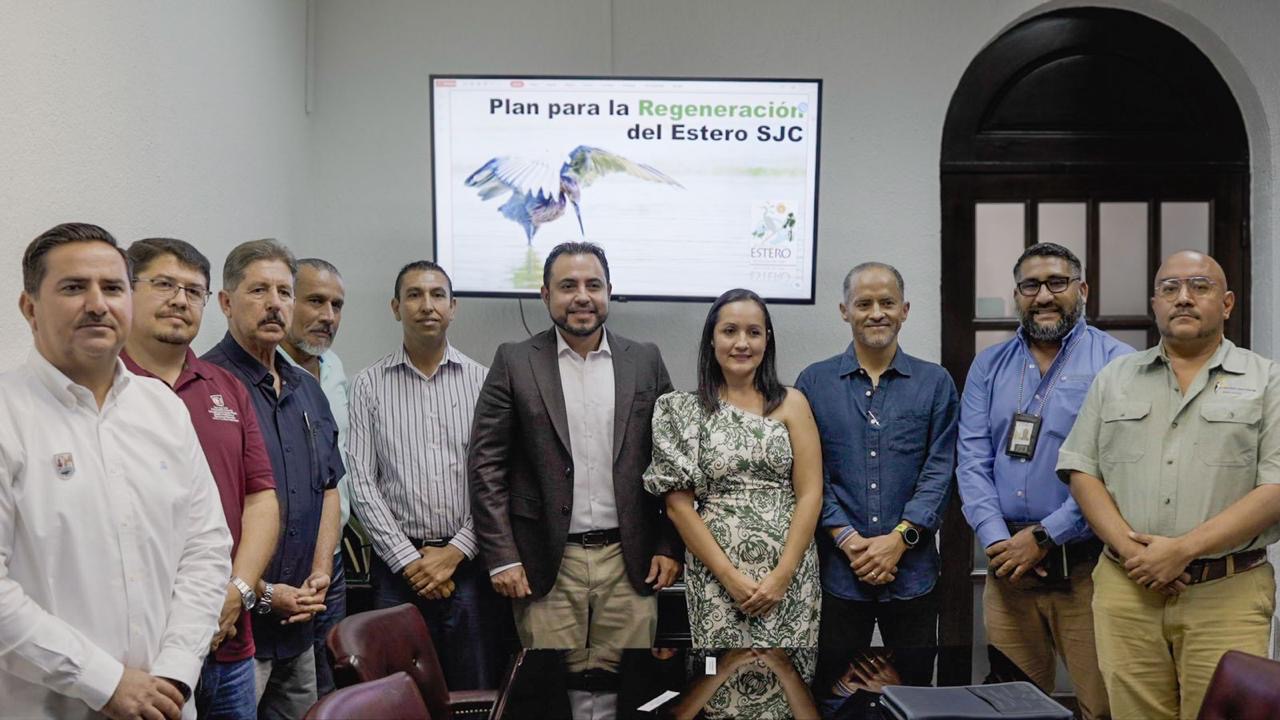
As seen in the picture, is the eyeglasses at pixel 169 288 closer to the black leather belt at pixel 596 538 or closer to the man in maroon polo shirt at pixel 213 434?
the man in maroon polo shirt at pixel 213 434

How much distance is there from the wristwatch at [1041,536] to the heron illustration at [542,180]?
204cm

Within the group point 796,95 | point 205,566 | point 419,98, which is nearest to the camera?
point 205,566

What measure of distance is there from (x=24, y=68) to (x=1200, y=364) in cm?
329

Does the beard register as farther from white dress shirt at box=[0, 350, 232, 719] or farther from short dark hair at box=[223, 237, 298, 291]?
white dress shirt at box=[0, 350, 232, 719]

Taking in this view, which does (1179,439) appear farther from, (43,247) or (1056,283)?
(43,247)

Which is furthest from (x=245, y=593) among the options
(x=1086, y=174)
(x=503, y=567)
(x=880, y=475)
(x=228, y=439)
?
(x=1086, y=174)

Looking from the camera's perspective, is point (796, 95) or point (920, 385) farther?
point (796, 95)

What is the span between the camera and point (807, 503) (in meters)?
2.99

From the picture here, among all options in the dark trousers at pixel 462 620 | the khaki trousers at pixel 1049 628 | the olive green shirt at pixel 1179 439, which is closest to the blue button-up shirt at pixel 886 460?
the khaki trousers at pixel 1049 628

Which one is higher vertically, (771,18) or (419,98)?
(771,18)

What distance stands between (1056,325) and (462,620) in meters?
2.17

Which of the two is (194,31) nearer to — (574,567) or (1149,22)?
(574,567)

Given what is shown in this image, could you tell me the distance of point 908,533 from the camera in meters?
3.08

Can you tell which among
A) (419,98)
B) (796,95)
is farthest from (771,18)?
(419,98)
